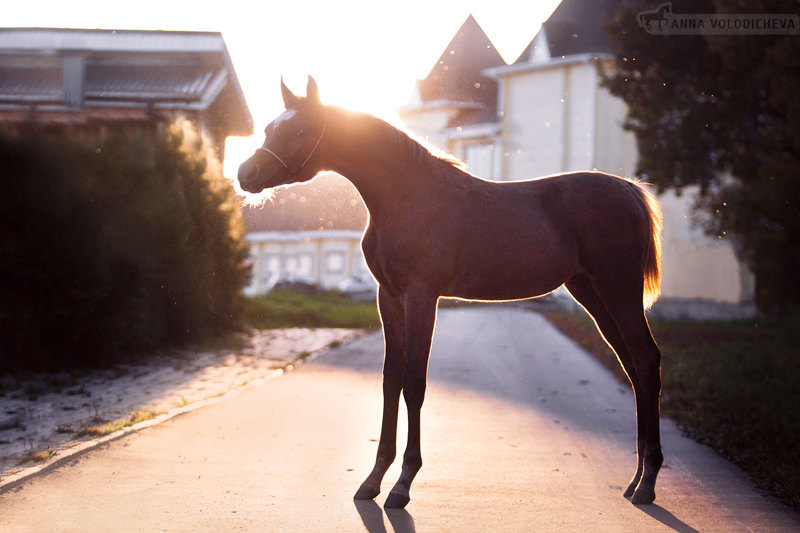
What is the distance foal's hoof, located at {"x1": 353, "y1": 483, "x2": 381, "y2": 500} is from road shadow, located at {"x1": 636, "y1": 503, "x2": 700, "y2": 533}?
151cm

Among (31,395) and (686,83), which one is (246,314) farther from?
(31,395)

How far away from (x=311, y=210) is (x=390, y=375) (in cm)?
3092

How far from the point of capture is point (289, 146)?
17.6 ft

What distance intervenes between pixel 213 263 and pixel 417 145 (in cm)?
949

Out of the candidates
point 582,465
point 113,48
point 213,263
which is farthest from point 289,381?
point 113,48

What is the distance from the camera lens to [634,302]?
5.68 m

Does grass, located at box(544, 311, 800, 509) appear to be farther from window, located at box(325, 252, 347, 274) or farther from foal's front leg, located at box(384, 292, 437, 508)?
window, located at box(325, 252, 347, 274)

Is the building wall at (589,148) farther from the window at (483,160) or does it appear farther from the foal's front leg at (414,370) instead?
the foal's front leg at (414,370)

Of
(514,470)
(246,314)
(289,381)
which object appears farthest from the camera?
(246,314)

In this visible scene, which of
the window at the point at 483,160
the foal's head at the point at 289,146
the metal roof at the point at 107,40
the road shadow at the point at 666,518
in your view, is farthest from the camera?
the window at the point at 483,160

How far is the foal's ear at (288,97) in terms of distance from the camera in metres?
5.43

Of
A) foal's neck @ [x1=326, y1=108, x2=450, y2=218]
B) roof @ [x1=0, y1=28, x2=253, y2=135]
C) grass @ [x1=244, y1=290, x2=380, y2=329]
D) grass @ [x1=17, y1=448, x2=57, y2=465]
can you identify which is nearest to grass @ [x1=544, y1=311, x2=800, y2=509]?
foal's neck @ [x1=326, y1=108, x2=450, y2=218]

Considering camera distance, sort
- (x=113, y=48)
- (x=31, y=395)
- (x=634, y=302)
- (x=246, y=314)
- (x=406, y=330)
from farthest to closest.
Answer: (x=246, y=314) < (x=113, y=48) < (x=31, y=395) < (x=634, y=302) < (x=406, y=330)

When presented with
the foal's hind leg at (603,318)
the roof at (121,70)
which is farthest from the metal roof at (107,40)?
the foal's hind leg at (603,318)
